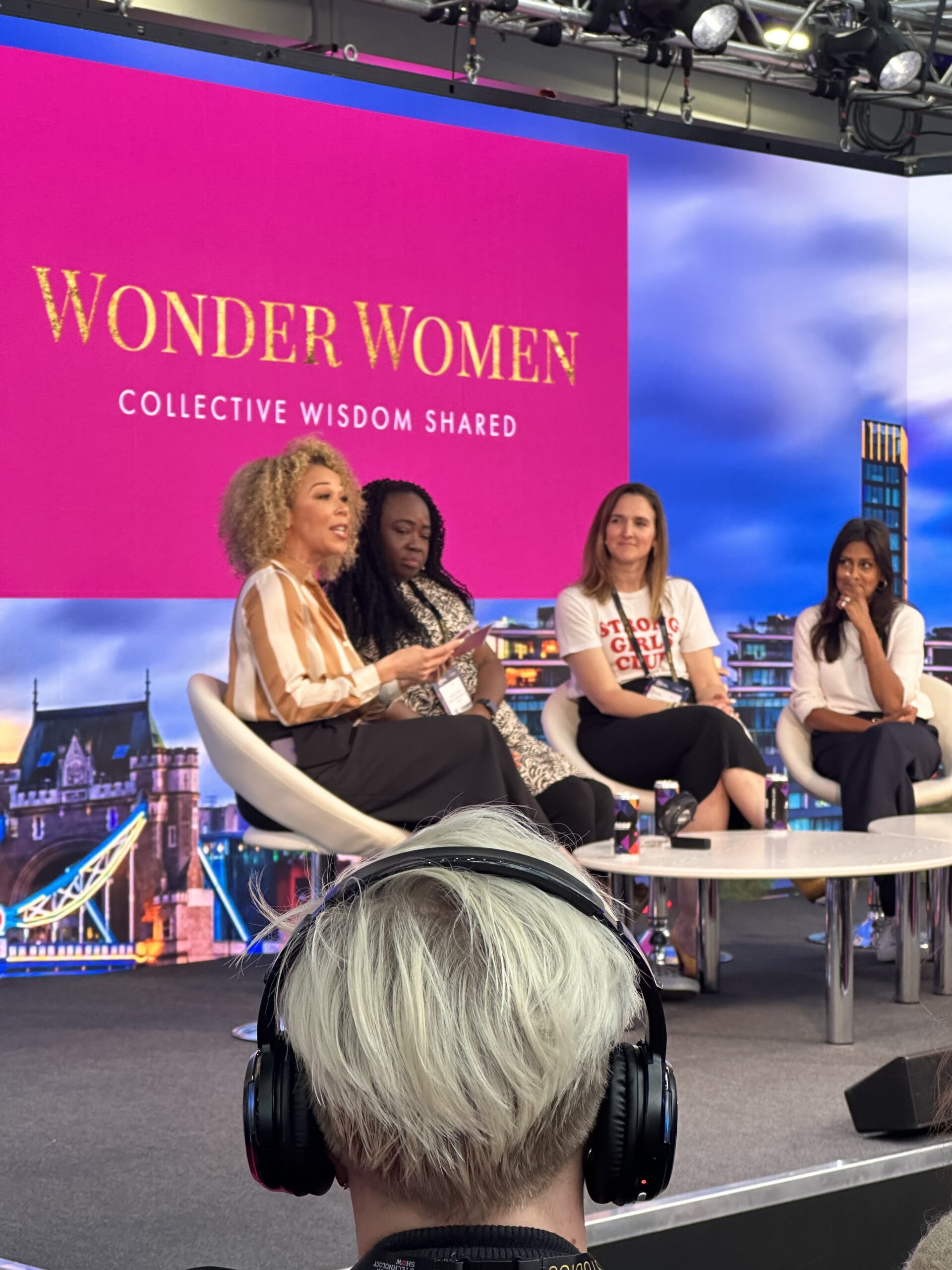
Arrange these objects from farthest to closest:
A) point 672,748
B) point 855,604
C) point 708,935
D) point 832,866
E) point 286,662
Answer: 1. point 855,604
2. point 672,748
3. point 708,935
4. point 286,662
5. point 832,866

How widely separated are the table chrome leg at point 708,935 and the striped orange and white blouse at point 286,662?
1099 millimetres

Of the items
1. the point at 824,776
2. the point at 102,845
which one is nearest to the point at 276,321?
the point at 102,845

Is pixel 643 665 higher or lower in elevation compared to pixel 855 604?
lower

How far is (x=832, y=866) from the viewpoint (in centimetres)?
331

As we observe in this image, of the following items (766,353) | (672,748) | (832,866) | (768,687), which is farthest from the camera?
(768,687)

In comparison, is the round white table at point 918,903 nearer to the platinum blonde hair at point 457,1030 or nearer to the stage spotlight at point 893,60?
the stage spotlight at point 893,60

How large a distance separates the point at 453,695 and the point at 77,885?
1.42m

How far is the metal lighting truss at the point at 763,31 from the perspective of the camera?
508cm

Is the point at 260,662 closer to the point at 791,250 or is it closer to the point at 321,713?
the point at 321,713

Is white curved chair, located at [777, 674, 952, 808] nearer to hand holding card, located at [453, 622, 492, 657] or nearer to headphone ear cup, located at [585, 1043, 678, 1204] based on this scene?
hand holding card, located at [453, 622, 492, 657]

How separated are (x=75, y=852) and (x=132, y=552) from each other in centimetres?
97

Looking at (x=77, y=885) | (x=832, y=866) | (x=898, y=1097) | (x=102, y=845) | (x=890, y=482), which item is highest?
(x=890, y=482)

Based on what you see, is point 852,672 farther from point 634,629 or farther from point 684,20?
point 684,20

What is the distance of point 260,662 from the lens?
3582 millimetres
